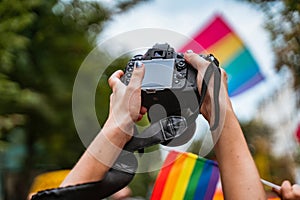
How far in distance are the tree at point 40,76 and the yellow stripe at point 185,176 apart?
113 inches

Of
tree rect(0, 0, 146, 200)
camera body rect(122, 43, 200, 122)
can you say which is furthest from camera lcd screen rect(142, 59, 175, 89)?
tree rect(0, 0, 146, 200)

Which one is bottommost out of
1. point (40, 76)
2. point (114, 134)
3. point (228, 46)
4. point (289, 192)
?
point (289, 192)

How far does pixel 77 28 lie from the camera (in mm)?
8273

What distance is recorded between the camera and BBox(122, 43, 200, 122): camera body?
5.80 feet

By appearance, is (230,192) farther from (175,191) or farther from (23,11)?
(23,11)

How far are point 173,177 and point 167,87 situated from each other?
1613mm

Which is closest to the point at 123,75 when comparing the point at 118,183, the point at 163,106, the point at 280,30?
the point at 163,106

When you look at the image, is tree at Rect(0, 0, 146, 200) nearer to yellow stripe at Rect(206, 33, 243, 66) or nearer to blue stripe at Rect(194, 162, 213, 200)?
blue stripe at Rect(194, 162, 213, 200)

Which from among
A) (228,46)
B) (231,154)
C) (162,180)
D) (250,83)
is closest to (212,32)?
(228,46)

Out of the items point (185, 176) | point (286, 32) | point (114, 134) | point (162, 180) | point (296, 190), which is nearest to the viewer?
point (114, 134)

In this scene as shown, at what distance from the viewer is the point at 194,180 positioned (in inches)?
131

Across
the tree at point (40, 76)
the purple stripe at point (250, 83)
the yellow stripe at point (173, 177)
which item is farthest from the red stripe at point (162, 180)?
the tree at point (40, 76)

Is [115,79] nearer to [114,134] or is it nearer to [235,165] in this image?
[114,134]

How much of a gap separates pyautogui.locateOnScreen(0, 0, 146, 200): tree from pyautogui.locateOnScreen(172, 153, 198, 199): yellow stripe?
286 cm
